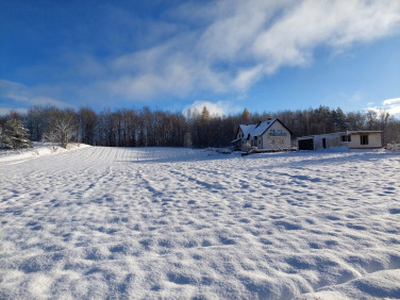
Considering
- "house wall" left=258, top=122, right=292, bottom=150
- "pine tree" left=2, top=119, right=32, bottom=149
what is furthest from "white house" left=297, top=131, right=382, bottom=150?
"pine tree" left=2, top=119, right=32, bottom=149

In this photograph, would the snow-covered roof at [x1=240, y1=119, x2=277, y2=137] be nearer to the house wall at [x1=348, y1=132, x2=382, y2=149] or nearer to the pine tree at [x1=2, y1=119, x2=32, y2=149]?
the house wall at [x1=348, y1=132, x2=382, y2=149]

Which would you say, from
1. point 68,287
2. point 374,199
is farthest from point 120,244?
point 374,199

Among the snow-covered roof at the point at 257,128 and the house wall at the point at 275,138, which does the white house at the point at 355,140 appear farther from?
the snow-covered roof at the point at 257,128

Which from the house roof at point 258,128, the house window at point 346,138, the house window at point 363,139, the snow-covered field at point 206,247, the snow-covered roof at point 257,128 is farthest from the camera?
the snow-covered roof at point 257,128

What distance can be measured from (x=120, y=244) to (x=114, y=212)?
1712mm

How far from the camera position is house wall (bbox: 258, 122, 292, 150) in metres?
31.1

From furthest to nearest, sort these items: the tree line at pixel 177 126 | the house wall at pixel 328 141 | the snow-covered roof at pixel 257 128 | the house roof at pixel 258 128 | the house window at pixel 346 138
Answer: the tree line at pixel 177 126 < the snow-covered roof at pixel 257 128 < the house roof at pixel 258 128 < the house wall at pixel 328 141 < the house window at pixel 346 138

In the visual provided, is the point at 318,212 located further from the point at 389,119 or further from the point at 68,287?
the point at 389,119

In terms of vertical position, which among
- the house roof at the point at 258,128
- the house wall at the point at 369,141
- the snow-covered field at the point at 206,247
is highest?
the house roof at the point at 258,128

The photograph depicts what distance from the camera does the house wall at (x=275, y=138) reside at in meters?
31.1

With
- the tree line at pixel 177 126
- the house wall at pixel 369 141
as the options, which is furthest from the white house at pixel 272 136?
the tree line at pixel 177 126

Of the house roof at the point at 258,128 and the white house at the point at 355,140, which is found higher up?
the house roof at the point at 258,128

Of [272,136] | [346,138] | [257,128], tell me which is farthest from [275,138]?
[346,138]

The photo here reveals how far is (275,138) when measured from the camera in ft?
104
